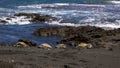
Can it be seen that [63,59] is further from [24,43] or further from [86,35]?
[86,35]

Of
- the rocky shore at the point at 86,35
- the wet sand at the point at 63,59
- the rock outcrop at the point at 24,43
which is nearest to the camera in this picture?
the wet sand at the point at 63,59

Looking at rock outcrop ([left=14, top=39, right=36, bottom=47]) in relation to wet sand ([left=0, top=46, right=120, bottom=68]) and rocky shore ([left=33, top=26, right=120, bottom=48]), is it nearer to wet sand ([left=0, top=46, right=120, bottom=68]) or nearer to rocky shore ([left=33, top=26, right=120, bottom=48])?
rocky shore ([left=33, top=26, right=120, bottom=48])

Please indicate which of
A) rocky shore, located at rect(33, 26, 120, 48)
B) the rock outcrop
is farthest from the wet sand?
rocky shore, located at rect(33, 26, 120, 48)

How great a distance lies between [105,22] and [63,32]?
7.44 meters

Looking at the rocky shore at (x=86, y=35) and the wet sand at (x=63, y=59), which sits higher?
the wet sand at (x=63, y=59)

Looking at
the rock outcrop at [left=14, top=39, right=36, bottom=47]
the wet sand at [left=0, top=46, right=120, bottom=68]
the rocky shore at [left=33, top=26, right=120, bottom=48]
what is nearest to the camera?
the wet sand at [left=0, top=46, right=120, bottom=68]

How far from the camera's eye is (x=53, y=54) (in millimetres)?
12992

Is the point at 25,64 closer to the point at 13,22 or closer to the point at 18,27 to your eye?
the point at 18,27

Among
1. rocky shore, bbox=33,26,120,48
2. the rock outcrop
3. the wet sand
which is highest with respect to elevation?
the wet sand

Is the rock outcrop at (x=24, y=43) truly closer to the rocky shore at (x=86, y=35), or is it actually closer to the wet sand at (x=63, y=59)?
the rocky shore at (x=86, y=35)

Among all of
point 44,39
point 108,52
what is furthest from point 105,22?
point 108,52

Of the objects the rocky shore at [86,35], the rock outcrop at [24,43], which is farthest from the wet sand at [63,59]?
the rocky shore at [86,35]

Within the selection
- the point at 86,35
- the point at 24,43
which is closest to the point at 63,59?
the point at 24,43

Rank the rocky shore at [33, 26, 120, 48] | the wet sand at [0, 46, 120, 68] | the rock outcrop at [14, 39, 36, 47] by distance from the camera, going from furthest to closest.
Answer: the rocky shore at [33, 26, 120, 48] < the rock outcrop at [14, 39, 36, 47] < the wet sand at [0, 46, 120, 68]
